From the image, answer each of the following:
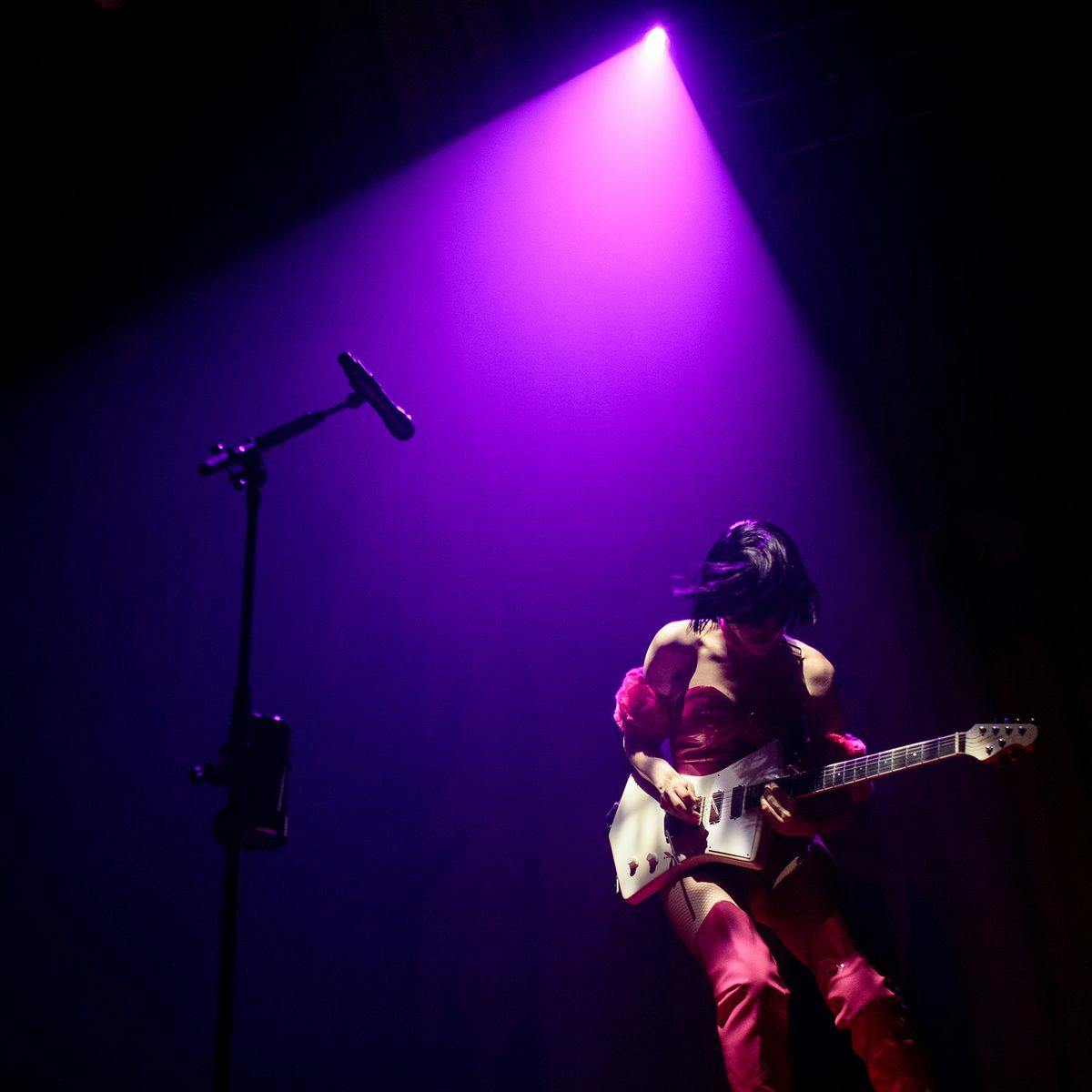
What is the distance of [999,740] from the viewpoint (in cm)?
203

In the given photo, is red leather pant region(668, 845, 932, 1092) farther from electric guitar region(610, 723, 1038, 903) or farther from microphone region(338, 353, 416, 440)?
microphone region(338, 353, 416, 440)

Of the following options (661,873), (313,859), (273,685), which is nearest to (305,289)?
(273,685)

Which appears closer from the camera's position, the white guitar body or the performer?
the performer

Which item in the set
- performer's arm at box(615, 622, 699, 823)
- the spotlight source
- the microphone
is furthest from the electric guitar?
the spotlight source

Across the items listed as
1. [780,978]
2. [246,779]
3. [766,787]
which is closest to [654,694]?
[766,787]

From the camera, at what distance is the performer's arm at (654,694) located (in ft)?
8.29

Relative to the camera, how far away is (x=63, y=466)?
366 cm

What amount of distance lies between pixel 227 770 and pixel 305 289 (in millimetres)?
2360

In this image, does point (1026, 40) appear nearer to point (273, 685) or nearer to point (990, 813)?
point (990, 813)

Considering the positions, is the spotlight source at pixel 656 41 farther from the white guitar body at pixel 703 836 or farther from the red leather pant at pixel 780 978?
the red leather pant at pixel 780 978

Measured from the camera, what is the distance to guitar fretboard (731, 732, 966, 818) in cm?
210

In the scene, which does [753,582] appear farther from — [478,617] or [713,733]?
[478,617]

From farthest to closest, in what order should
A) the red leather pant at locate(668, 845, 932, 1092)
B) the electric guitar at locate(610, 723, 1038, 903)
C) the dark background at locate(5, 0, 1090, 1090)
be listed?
the dark background at locate(5, 0, 1090, 1090), the electric guitar at locate(610, 723, 1038, 903), the red leather pant at locate(668, 845, 932, 1092)

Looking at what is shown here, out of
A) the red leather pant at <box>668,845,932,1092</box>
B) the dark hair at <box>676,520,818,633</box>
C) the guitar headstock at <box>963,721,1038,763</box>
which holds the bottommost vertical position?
the red leather pant at <box>668,845,932,1092</box>
